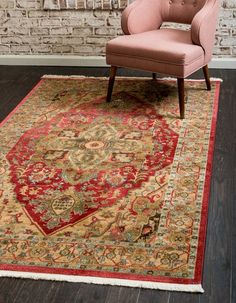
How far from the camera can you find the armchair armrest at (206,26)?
3695 mm

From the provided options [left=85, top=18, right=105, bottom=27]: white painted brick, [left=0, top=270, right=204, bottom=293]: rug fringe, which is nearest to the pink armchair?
[left=85, top=18, right=105, bottom=27]: white painted brick

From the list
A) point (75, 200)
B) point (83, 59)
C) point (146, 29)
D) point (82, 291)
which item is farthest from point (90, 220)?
point (83, 59)

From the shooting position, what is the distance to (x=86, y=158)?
3.23m

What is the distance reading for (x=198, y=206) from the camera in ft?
8.84

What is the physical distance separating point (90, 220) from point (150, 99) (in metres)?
1.63

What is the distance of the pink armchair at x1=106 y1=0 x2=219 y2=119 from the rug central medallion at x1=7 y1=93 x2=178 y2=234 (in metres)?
0.28

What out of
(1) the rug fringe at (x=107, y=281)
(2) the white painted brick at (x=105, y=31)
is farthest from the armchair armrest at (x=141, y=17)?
(1) the rug fringe at (x=107, y=281)

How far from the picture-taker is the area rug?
2318 millimetres

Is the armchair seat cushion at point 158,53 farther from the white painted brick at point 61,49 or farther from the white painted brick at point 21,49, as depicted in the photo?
the white painted brick at point 21,49

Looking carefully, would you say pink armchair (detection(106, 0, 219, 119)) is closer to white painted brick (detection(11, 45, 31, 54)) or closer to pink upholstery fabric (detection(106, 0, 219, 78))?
pink upholstery fabric (detection(106, 0, 219, 78))

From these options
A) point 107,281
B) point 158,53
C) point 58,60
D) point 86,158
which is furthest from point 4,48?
point 107,281

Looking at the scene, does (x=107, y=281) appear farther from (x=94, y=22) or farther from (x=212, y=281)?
(x=94, y=22)

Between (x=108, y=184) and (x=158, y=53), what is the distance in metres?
1.12

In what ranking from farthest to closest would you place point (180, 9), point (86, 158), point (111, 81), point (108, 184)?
point (180, 9)
point (111, 81)
point (86, 158)
point (108, 184)
